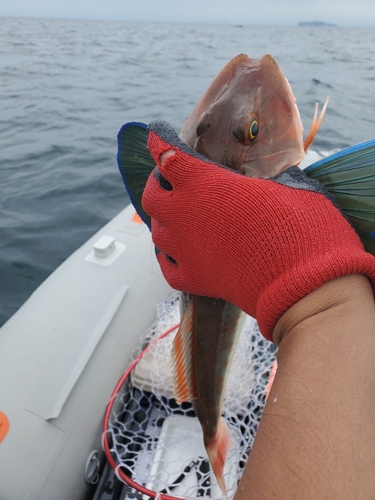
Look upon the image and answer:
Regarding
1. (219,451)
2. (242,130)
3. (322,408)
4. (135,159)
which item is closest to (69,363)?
(219,451)

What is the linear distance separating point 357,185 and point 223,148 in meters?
0.56

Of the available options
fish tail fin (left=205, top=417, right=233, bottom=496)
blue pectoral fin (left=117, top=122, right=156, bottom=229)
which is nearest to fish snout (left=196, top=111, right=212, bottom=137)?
blue pectoral fin (left=117, top=122, right=156, bottom=229)

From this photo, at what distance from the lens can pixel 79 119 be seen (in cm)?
972

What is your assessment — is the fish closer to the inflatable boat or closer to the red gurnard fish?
the red gurnard fish

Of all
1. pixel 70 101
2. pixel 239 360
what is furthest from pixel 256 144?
pixel 70 101

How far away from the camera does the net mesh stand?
2.26m

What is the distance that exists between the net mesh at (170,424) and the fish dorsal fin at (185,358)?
2.09ft

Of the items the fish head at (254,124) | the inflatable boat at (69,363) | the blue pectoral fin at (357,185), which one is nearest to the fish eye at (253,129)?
the fish head at (254,124)

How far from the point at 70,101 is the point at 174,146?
11200 mm

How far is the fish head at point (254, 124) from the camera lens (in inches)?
57.8

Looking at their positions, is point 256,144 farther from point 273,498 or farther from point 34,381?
point 34,381

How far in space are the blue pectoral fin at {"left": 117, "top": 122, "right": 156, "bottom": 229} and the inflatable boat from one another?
44.5 inches

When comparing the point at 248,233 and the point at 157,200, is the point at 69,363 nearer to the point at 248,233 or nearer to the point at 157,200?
the point at 157,200

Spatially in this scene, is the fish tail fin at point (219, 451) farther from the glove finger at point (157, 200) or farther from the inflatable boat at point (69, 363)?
the glove finger at point (157, 200)
